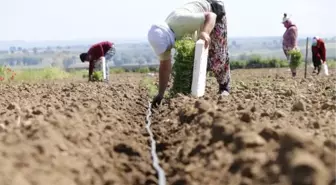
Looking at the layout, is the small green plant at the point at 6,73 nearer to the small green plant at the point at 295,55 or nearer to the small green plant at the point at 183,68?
the small green plant at the point at 295,55

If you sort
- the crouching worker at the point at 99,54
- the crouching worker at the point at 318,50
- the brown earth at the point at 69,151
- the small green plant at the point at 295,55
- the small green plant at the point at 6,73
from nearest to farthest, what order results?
1. the brown earth at the point at 69,151
2. the crouching worker at the point at 99,54
3. the small green plant at the point at 295,55
4. the crouching worker at the point at 318,50
5. the small green plant at the point at 6,73

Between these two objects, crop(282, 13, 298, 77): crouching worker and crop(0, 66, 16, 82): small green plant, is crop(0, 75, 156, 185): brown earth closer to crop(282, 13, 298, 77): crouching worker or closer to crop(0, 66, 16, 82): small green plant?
crop(282, 13, 298, 77): crouching worker

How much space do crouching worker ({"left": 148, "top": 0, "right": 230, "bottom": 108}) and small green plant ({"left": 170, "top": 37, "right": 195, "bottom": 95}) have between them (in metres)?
0.29

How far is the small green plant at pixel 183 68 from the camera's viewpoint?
8.07 metres

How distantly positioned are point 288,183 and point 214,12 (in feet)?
16.5

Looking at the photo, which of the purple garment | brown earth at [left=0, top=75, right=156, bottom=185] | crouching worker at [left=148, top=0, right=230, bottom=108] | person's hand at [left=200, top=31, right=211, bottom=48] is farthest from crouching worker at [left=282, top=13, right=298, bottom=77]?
brown earth at [left=0, top=75, right=156, bottom=185]

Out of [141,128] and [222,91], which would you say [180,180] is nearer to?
[141,128]

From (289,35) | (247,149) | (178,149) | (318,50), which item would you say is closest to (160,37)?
(178,149)

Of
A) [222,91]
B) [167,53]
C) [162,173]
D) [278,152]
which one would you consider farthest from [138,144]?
[222,91]

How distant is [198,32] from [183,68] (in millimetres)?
971

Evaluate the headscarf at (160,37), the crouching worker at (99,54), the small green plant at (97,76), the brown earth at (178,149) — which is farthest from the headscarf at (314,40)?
the brown earth at (178,149)

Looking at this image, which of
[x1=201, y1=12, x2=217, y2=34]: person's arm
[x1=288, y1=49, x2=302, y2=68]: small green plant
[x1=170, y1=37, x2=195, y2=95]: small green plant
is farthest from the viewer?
[x1=288, y1=49, x2=302, y2=68]: small green plant

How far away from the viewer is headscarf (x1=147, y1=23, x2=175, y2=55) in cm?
716

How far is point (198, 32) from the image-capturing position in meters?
7.43
